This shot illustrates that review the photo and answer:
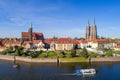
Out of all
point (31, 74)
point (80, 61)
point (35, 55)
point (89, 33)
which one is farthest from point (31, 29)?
point (31, 74)

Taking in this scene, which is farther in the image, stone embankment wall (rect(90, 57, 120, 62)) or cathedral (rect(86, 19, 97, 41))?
cathedral (rect(86, 19, 97, 41))

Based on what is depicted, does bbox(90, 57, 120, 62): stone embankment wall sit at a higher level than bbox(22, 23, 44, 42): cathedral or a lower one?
lower

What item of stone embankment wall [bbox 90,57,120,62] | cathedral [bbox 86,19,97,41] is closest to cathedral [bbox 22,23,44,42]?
cathedral [bbox 86,19,97,41]

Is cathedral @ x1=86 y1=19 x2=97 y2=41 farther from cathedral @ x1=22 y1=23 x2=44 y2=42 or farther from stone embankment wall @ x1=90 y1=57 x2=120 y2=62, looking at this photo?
stone embankment wall @ x1=90 y1=57 x2=120 y2=62

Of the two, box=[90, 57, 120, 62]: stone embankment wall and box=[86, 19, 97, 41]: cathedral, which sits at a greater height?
box=[86, 19, 97, 41]: cathedral

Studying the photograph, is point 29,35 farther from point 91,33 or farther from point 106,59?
point 106,59

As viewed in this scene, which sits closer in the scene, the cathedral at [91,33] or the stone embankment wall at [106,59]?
the stone embankment wall at [106,59]

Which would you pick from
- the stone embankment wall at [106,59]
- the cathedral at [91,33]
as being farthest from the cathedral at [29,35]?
the stone embankment wall at [106,59]

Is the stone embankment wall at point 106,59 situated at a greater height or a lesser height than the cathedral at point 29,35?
lesser

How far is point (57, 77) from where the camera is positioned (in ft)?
166

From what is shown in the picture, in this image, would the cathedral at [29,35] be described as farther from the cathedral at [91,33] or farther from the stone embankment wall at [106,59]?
the stone embankment wall at [106,59]

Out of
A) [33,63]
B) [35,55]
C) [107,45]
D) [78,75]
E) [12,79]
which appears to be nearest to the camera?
[12,79]

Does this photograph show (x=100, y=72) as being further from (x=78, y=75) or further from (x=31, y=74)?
(x=31, y=74)

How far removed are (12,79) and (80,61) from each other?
32908 millimetres
